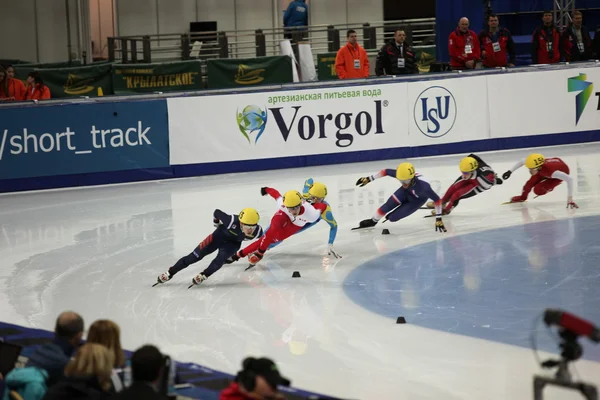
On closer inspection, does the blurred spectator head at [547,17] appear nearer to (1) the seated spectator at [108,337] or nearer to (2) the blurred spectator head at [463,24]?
(2) the blurred spectator head at [463,24]

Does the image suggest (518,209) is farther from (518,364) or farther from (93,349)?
(93,349)

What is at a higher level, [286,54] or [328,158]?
[286,54]

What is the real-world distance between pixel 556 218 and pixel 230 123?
6259mm

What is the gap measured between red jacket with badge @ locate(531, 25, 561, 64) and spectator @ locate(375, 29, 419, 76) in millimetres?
2736

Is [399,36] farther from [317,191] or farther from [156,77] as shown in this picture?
[317,191]

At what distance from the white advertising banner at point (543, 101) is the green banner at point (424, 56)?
6921 mm

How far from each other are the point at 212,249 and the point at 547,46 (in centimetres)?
1151

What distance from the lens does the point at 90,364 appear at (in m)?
4.95

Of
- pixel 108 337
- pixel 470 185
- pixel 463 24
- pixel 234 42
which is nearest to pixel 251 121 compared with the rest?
pixel 463 24

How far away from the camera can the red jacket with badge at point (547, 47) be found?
19.4 m

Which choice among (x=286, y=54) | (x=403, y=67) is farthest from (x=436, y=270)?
(x=286, y=54)

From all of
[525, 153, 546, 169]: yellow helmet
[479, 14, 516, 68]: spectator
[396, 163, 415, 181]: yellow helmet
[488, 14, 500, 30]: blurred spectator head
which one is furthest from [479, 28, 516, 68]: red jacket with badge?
[396, 163, 415, 181]: yellow helmet

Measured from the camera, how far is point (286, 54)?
21.5m

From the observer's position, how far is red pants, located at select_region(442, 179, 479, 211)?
1333 cm
